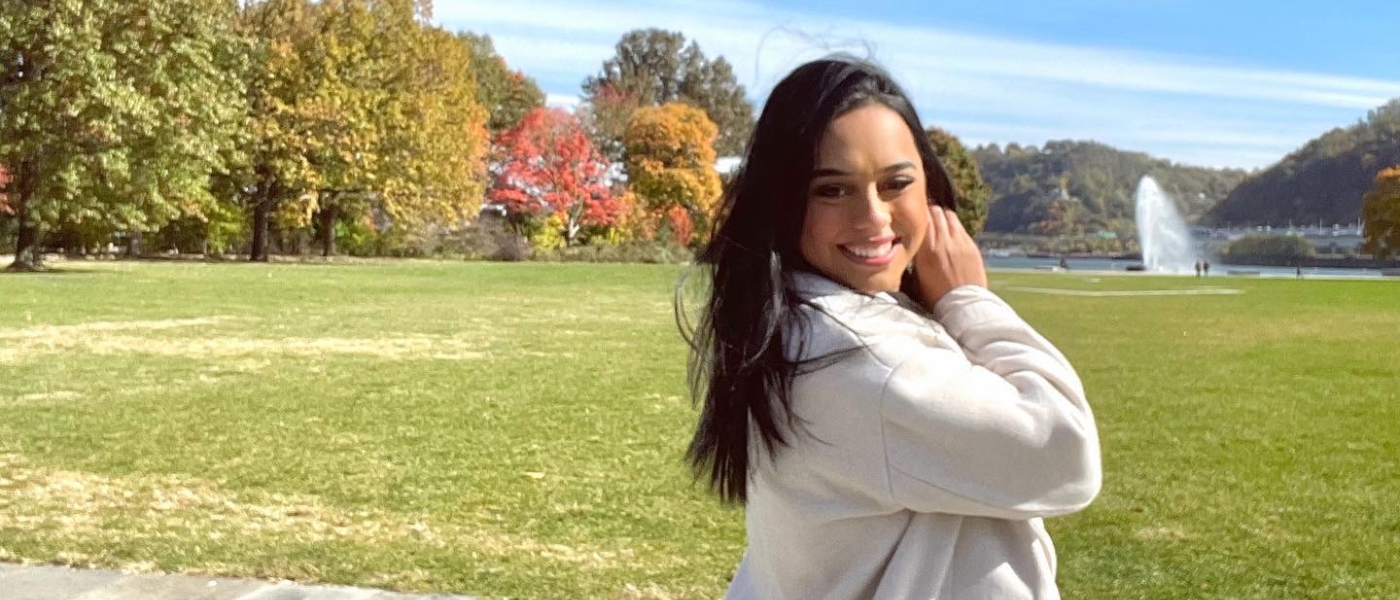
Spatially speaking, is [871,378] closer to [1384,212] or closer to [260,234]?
[260,234]

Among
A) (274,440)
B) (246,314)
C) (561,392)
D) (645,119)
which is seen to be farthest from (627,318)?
(645,119)

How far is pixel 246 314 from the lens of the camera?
54.6 feet

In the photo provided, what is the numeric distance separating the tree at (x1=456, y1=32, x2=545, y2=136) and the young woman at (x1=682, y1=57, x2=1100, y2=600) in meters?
51.3

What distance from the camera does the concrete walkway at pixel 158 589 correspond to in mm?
3783

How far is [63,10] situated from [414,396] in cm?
2019

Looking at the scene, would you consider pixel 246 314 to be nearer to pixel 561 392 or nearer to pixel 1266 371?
pixel 561 392

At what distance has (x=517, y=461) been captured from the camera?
638 cm

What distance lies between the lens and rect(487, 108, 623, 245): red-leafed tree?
153 ft

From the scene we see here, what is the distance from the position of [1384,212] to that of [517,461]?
61.7m

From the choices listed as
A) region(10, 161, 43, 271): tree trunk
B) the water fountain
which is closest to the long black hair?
region(10, 161, 43, 271): tree trunk

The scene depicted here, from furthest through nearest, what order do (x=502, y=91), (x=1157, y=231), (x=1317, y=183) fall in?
1. (x=1317, y=183)
2. (x=1157, y=231)
3. (x=502, y=91)

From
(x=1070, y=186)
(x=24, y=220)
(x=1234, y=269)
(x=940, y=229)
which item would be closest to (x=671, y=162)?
(x=1070, y=186)

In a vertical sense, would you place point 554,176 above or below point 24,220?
above

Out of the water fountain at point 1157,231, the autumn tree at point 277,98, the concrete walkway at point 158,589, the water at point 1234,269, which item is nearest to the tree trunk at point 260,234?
the autumn tree at point 277,98
